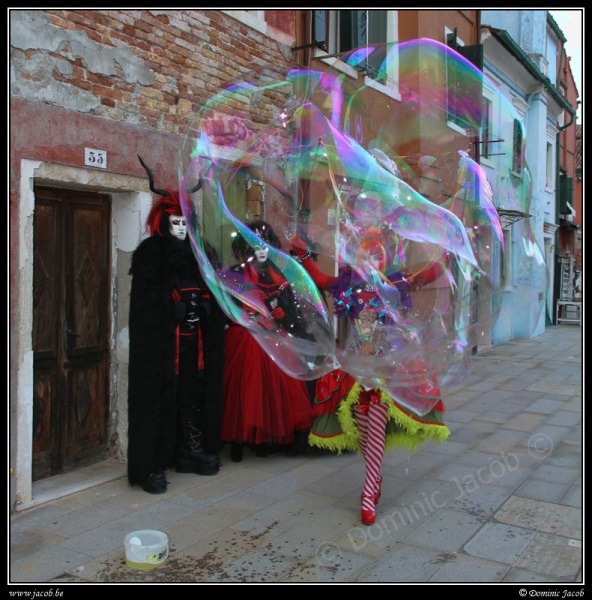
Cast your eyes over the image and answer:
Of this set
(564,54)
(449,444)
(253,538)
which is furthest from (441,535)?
(564,54)

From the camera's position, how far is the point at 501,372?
10844 mm

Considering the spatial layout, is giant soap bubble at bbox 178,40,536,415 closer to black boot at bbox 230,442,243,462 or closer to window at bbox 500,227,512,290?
window at bbox 500,227,512,290

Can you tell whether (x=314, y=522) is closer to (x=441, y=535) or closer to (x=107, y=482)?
(x=441, y=535)

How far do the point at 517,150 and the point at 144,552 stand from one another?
11.2 ft

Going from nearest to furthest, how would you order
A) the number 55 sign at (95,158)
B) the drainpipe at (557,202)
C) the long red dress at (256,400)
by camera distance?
the number 55 sign at (95,158)
the long red dress at (256,400)
the drainpipe at (557,202)

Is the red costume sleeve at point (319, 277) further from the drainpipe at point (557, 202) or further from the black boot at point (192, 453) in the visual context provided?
the drainpipe at point (557, 202)

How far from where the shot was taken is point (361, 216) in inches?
151

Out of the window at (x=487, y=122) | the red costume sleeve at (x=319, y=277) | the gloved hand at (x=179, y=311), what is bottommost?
the gloved hand at (x=179, y=311)

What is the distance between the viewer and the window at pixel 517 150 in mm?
4148

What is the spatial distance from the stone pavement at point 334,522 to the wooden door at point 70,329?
1.54ft

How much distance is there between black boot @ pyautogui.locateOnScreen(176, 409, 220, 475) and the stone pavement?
0.10 m

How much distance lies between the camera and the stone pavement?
11.3 ft

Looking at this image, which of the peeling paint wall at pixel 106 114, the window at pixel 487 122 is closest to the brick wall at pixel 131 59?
the peeling paint wall at pixel 106 114

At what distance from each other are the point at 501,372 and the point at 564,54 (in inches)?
675
